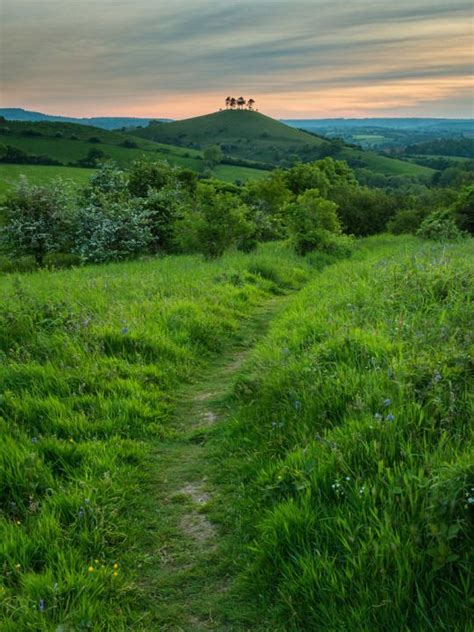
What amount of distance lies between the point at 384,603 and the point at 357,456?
1296 mm

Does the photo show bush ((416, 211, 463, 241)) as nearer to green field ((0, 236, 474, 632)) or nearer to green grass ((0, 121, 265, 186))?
green field ((0, 236, 474, 632))

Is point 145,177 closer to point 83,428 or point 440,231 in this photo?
point 440,231

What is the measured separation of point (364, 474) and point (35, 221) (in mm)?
32142

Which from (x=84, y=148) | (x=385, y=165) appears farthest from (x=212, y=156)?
(x=385, y=165)

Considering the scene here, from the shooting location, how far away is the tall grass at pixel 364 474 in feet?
9.69

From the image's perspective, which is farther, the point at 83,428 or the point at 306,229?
the point at 306,229

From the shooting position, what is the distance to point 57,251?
106 feet

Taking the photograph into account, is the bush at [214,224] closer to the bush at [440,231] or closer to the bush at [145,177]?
the bush at [440,231]

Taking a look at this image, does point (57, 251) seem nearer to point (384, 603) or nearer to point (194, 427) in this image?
point (194, 427)

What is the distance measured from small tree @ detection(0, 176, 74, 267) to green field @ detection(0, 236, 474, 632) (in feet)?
81.2

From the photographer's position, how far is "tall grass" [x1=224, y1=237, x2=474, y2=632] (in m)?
2.95

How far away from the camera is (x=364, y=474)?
12.5 ft

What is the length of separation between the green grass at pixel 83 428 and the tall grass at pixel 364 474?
111 cm

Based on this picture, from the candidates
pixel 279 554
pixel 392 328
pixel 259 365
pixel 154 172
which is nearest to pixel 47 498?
pixel 279 554
